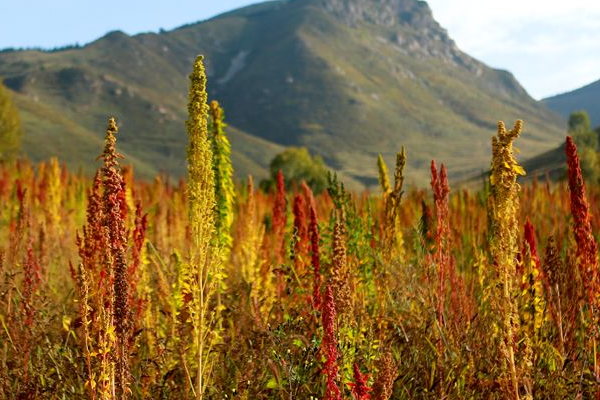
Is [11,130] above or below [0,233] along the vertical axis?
above

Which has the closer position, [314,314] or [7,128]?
[314,314]

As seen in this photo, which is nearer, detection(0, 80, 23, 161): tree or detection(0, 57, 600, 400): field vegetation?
detection(0, 57, 600, 400): field vegetation

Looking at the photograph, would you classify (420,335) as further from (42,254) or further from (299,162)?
(299,162)

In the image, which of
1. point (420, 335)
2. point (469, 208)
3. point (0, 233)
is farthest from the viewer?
point (0, 233)

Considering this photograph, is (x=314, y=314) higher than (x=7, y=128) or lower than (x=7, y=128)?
lower

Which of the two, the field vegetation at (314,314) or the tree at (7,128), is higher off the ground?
the tree at (7,128)

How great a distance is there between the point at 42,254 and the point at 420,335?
333cm

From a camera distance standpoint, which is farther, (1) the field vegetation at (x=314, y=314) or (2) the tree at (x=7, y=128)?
(2) the tree at (x=7, y=128)

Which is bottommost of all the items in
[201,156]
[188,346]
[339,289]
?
[188,346]

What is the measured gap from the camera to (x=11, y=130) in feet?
211

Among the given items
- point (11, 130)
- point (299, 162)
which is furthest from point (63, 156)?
point (299, 162)

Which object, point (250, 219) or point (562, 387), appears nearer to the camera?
point (562, 387)

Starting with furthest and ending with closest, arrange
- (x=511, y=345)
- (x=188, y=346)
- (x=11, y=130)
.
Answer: (x=11, y=130), (x=188, y=346), (x=511, y=345)

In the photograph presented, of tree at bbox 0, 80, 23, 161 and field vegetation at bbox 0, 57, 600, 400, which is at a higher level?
tree at bbox 0, 80, 23, 161
